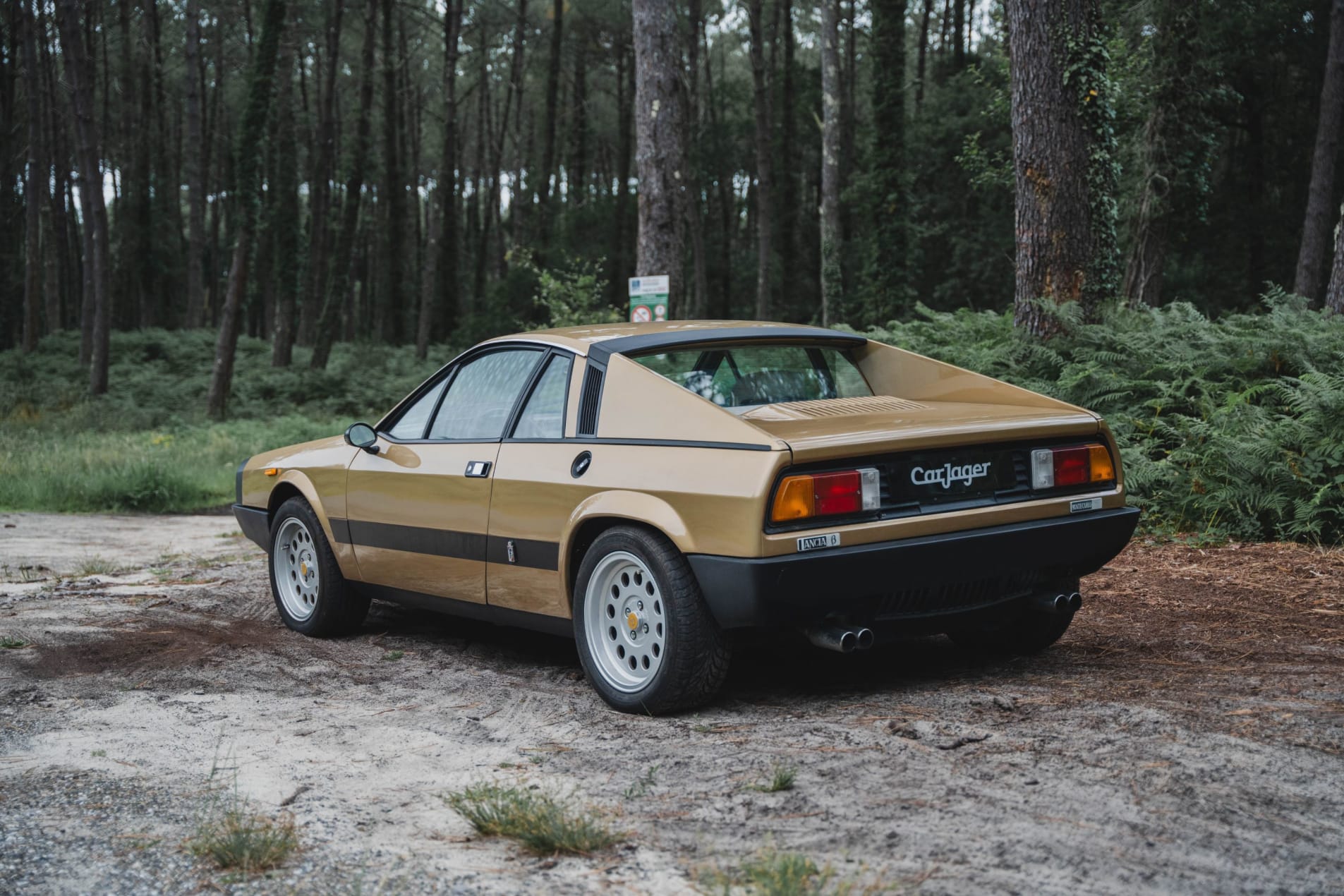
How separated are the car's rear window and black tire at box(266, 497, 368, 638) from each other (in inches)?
90.5

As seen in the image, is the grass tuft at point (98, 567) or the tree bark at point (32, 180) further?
the tree bark at point (32, 180)

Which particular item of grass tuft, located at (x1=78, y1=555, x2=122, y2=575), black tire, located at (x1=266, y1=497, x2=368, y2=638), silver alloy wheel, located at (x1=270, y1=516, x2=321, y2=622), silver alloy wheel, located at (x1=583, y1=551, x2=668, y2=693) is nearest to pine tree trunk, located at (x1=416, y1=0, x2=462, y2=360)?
grass tuft, located at (x1=78, y1=555, x2=122, y2=575)

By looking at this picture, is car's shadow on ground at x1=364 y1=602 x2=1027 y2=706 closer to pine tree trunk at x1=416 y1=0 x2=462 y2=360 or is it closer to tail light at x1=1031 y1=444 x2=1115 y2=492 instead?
tail light at x1=1031 y1=444 x2=1115 y2=492

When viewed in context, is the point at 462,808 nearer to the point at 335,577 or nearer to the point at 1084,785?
the point at 1084,785

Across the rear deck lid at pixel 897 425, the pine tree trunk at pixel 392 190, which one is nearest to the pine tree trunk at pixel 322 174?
the pine tree trunk at pixel 392 190

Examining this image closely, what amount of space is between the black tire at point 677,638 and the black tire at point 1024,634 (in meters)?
1.24

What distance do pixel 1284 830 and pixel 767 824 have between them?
4.28 ft

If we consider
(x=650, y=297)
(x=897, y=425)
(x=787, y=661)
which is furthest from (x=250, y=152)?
(x=897, y=425)

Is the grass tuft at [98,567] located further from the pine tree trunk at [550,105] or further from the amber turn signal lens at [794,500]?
the pine tree trunk at [550,105]

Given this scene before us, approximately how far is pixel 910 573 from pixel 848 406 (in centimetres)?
84

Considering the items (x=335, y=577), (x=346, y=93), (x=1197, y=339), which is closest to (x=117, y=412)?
(x=335, y=577)

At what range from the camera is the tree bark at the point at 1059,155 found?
32.2ft

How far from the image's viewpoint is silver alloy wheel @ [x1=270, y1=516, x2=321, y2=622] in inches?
251

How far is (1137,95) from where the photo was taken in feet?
60.5
